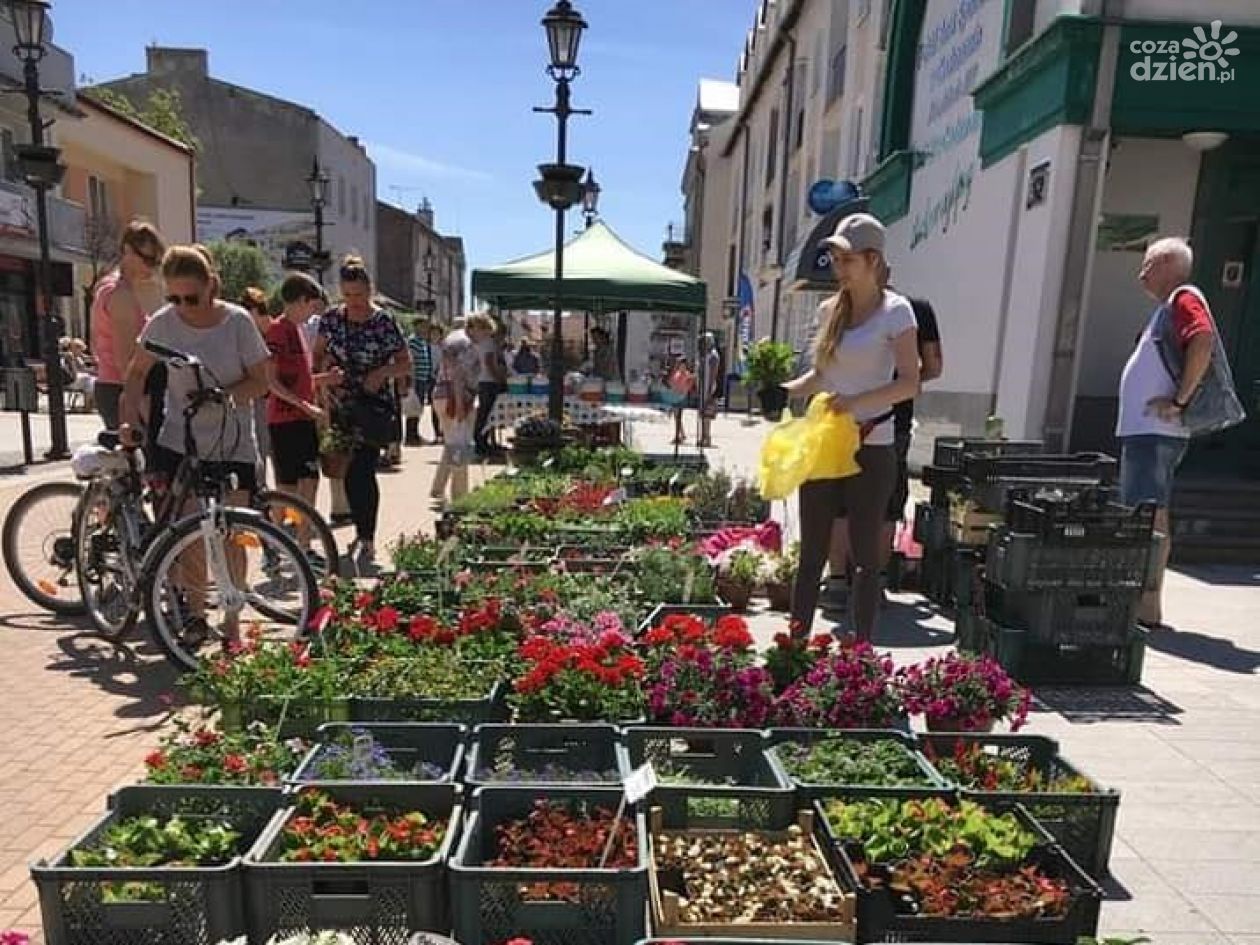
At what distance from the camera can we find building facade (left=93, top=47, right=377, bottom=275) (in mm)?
35031

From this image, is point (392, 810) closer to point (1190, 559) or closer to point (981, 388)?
point (1190, 559)

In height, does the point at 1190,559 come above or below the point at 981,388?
below

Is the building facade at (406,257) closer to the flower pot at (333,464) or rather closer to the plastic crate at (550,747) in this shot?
the flower pot at (333,464)

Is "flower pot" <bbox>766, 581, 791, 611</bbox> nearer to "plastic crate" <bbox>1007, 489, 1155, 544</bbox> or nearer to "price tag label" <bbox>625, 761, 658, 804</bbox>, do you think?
"plastic crate" <bbox>1007, 489, 1155, 544</bbox>

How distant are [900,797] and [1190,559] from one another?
5798 mm

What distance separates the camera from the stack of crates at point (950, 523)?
5340mm

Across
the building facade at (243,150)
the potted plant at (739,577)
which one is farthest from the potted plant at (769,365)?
the building facade at (243,150)

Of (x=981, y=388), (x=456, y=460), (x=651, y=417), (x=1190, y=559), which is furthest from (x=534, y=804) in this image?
(x=651, y=417)

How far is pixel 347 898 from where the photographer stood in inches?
87.7

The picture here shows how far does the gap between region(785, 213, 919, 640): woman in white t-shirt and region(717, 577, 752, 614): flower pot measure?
4.64 ft

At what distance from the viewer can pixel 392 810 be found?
2.62 m

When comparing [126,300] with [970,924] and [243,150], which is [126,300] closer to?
[970,924]

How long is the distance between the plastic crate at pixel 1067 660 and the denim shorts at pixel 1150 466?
0.98 metres

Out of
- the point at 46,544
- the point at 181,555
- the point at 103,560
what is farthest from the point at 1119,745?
the point at 46,544
